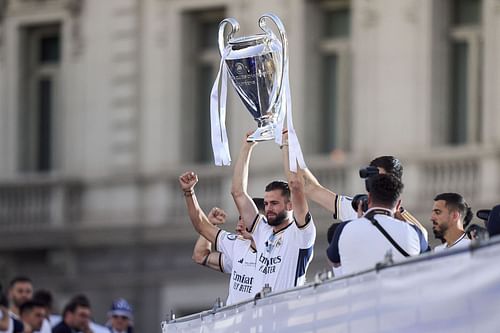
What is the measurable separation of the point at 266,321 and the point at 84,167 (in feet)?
57.5

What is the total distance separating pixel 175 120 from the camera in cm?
2689

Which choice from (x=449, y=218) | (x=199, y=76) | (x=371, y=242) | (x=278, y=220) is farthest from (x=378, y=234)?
(x=199, y=76)

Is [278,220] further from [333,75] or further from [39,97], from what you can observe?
[39,97]

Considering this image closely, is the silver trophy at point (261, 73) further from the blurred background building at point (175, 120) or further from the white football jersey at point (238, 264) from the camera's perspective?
the blurred background building at point (175, 120)

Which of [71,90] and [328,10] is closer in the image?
[328,10]

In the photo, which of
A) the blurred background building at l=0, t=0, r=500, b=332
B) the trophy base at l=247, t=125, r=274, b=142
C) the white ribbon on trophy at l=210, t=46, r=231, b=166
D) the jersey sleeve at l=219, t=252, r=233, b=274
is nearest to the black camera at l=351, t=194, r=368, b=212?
the trophy base at l=247, t=125, r=274, b=142

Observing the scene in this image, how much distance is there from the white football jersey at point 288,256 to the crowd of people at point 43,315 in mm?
4331

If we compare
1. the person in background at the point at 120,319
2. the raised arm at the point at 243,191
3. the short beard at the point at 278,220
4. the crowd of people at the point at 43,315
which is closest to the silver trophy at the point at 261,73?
the raised arm at the point at 243,191

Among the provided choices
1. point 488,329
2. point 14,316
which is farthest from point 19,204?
point 488,329

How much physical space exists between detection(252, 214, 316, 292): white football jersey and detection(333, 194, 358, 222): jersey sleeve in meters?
0.17

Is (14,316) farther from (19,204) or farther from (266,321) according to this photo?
(19,204)

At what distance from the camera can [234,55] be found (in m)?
12.1

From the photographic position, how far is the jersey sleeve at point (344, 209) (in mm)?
11570

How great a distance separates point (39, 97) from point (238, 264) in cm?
1648
